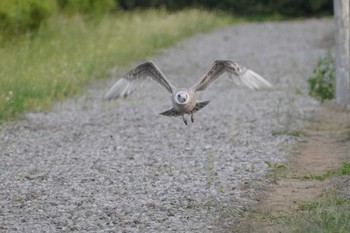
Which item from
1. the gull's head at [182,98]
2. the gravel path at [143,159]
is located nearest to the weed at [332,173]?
the gravel path at [143,159]

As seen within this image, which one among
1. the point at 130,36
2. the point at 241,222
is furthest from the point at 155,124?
the point at 130,36

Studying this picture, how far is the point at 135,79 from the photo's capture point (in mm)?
10102

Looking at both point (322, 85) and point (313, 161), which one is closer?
point (313, 161)

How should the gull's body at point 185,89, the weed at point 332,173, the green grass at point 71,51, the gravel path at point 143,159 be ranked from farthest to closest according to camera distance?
the green grass at point 71,51
the weed at point 332,173
the gull's body at point 185,89
the gravel path at point 143,159

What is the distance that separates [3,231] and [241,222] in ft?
6.13

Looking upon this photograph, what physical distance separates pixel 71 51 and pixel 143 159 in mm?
9802

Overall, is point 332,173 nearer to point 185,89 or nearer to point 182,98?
point 185,89

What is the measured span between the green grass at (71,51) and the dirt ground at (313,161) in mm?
4298

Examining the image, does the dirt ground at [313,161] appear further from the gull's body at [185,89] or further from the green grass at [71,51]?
the green grass at [71,51]

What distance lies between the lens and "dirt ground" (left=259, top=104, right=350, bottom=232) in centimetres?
910

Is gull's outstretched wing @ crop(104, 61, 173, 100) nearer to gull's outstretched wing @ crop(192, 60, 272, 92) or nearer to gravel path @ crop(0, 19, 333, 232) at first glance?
gull's outstretched wing @ crop(192, 60, 272, 92)

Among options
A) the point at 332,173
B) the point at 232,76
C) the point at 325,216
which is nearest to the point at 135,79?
the point at 232,76

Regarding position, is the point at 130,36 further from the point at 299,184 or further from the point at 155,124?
the point at 299,184

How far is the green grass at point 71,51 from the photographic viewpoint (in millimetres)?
15852
